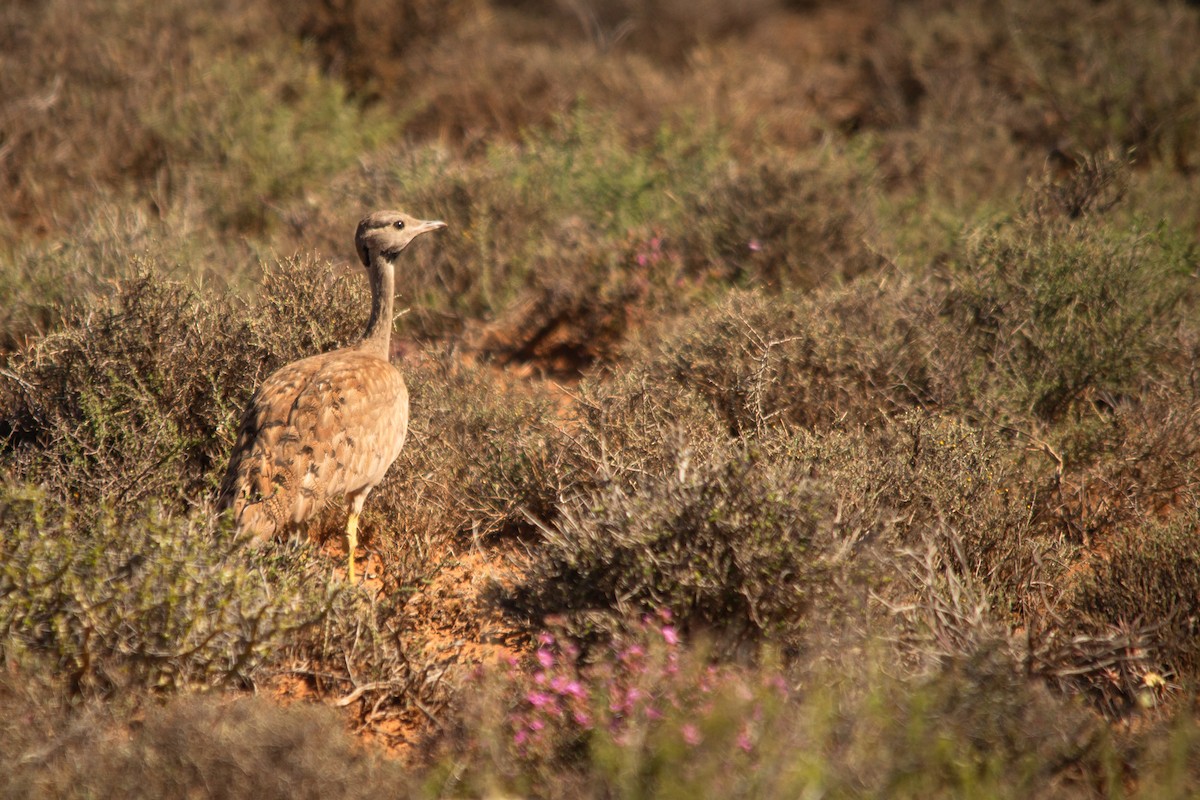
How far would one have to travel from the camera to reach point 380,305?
182 inches

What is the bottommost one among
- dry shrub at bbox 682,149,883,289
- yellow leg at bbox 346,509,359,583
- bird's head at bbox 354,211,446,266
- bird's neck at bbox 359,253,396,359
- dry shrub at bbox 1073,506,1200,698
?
yellow leg at bbox 346,509,359,583

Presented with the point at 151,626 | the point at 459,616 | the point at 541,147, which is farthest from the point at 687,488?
the point at 541,147

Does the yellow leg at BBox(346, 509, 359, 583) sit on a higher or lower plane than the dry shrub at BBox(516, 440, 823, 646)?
lower

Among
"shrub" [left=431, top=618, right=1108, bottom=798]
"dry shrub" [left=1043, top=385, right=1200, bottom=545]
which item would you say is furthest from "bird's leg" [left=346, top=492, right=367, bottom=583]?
"dry shrub" [left=1043, top=385, right=1200, bottom=545]

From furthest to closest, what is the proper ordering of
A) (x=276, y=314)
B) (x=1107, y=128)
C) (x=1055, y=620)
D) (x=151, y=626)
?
(x=1107, y=128), (x=276, y=314), (x=1055, y=620), (x=151, y=626)

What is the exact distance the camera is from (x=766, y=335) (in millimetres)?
4914

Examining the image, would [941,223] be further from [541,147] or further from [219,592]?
[219,592]

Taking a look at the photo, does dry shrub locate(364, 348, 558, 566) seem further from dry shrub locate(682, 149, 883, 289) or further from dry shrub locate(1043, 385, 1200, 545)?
dry shrub locate(1043, 385, 1200, 545)

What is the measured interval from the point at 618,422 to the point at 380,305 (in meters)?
1.20

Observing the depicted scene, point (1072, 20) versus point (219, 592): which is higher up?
point (1072, 20)

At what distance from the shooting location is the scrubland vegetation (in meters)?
2.75

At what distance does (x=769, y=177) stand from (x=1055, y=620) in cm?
367

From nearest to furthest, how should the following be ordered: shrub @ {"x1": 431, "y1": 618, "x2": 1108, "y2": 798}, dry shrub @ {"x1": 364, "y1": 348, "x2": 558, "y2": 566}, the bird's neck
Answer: shrub @ {"x1": 431, "y1": 618, "x2": 1108, "y2": 798}
dry shrub @ {"x1": 364, "y1": 348, "x2": 558, "y2": 566}
the bird's neck

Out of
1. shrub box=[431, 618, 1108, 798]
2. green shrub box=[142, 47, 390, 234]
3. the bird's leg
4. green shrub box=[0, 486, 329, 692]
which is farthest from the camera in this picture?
green shrub box=[142, 47, 390, 234]
